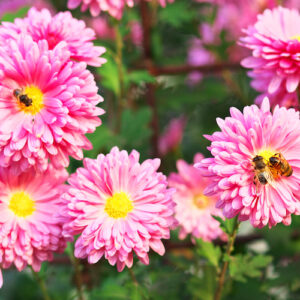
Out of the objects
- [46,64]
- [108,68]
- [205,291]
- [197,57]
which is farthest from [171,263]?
[197,57]

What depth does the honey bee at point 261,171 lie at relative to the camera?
23.8 inches

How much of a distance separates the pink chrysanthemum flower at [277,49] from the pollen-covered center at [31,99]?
0.27 metres

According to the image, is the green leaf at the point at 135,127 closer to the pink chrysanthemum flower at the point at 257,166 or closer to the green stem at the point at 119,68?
the green stem at the point at 119,68

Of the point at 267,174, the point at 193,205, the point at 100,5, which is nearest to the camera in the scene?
the point at 267,174

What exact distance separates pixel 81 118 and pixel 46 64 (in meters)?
0.07

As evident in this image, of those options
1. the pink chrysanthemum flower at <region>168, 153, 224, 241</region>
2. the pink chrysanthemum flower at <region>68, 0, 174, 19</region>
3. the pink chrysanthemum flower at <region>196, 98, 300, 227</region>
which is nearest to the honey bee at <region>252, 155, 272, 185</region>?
the pink chrysanthemum flower at <region>196, 98, 300, 227</region>

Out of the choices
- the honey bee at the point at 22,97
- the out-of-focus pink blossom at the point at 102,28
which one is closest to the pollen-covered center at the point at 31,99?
the honey bee at the point at 22,97

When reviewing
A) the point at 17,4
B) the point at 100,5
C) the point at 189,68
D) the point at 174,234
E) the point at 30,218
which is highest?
the point at 17,4

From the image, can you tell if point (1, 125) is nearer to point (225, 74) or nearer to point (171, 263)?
point (171, 263)

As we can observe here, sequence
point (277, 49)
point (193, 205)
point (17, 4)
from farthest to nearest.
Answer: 1. point (17, 4)
2. point (193, 205)
3. point (277, 49)

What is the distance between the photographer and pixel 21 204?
72 cm

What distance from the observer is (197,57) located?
4.63 ft

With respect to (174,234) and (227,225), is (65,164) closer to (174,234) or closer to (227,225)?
(227,225)

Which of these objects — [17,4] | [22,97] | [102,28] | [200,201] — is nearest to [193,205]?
[200,201]
